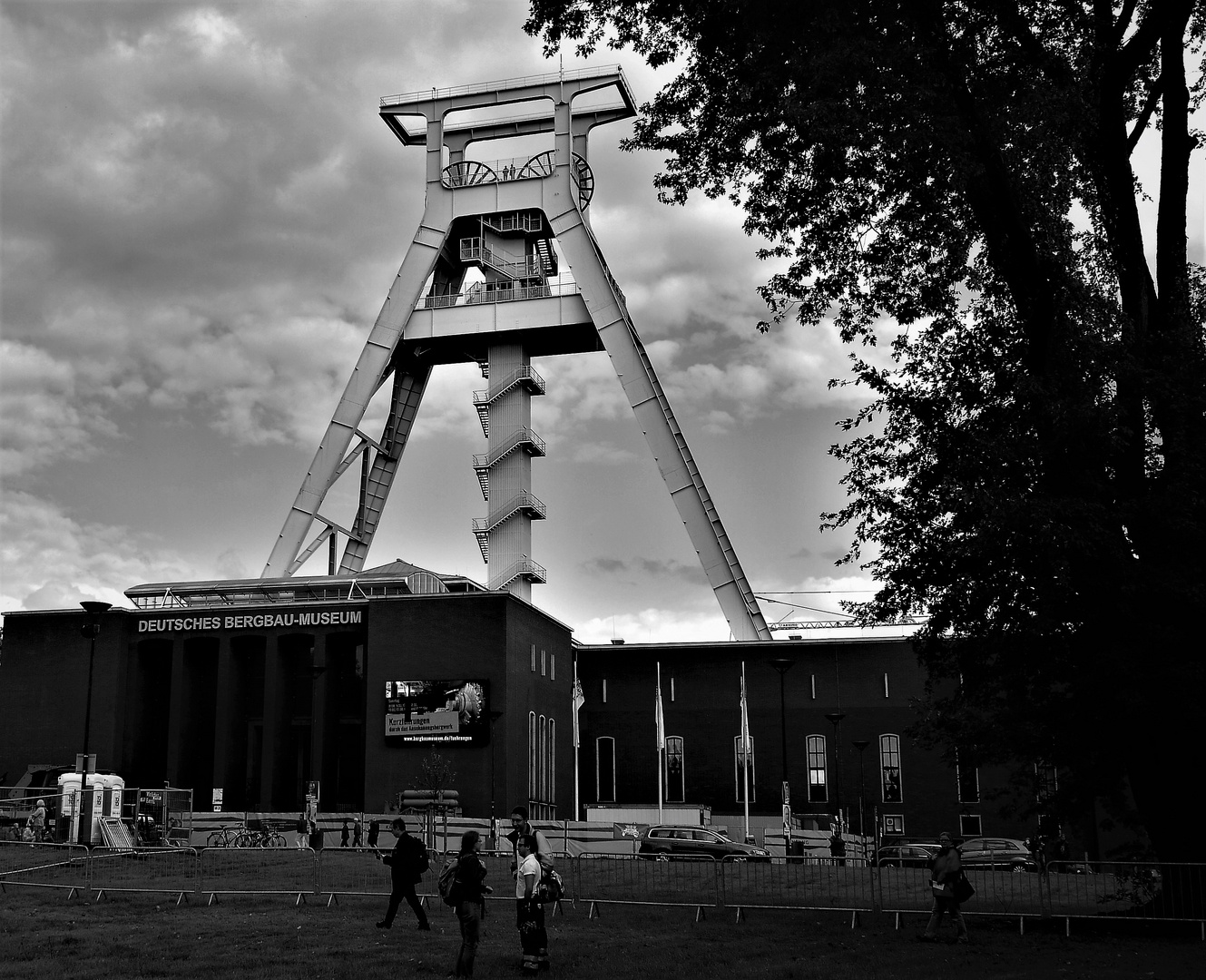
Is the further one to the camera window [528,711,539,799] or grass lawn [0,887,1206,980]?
window [528,711,539,799]

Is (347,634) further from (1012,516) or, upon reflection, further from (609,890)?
(1012,516)

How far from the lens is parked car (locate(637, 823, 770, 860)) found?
126 feet

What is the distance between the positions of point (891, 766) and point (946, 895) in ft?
150

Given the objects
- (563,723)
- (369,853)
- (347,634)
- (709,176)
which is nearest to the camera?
(709,176)

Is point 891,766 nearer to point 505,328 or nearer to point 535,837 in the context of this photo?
point 505,328

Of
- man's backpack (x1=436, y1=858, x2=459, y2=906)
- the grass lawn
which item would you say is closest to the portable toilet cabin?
the grass lawn

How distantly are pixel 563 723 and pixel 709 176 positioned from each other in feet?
142

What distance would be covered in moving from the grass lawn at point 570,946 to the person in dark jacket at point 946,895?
0.32 metres

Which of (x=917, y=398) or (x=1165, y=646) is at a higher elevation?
(x=917, y=398)

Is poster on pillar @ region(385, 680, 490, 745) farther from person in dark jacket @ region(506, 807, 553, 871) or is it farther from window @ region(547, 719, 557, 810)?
person in dark jacket @ region(506, 807, 553, 871)

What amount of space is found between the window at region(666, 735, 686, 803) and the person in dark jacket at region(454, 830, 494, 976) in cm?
5046

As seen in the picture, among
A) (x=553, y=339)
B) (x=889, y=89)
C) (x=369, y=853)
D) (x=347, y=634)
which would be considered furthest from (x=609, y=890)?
(x=553, y=339)

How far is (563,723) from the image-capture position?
2461 inches

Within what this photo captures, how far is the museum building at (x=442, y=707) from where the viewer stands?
5272 cm
